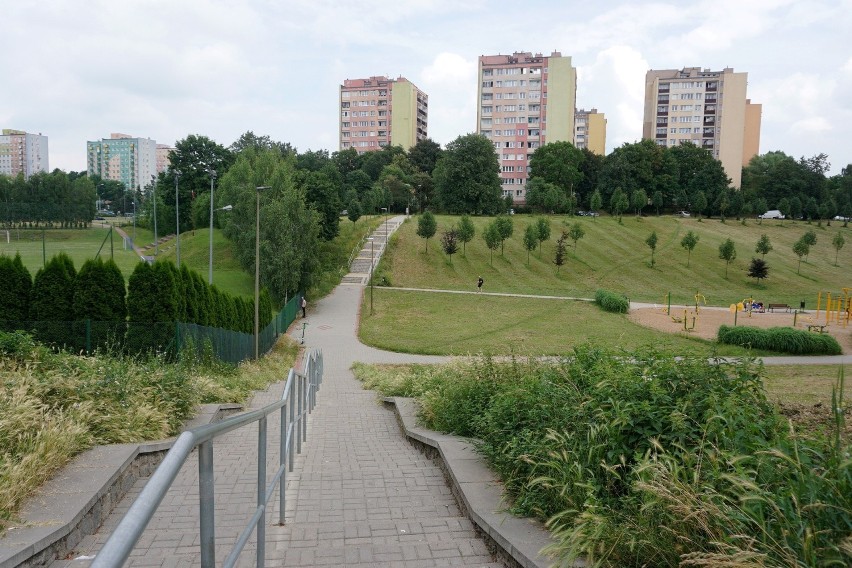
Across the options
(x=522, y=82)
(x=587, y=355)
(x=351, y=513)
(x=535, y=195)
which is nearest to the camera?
(x=351, y=513)

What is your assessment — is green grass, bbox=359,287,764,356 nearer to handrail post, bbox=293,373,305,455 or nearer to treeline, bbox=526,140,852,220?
handrail post, bbox=293,373,305,455

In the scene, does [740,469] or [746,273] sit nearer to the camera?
[740,469]

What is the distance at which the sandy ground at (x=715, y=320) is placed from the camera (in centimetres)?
3328

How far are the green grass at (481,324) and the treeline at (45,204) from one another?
21.0 metres

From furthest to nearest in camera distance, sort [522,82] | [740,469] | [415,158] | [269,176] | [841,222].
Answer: [522,82], [415,158], [841,222], [269,176], [740,469]

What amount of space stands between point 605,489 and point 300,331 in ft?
107

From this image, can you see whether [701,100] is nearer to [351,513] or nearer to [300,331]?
[300,331]

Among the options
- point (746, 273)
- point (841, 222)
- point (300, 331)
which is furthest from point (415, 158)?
point (300, 331)

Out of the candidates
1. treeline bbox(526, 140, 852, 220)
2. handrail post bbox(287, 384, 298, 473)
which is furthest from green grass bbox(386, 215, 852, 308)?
handrail post bbox(287, 384, 298, 473)

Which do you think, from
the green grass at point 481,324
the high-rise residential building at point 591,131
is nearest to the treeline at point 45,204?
the green grass at point 481,324

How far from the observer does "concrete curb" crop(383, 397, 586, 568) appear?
3.95m

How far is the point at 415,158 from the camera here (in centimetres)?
10000

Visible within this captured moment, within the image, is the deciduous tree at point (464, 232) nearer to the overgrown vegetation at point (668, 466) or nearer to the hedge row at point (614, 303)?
the hedge row at point (614, 303)

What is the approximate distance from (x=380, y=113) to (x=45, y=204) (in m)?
89.4
